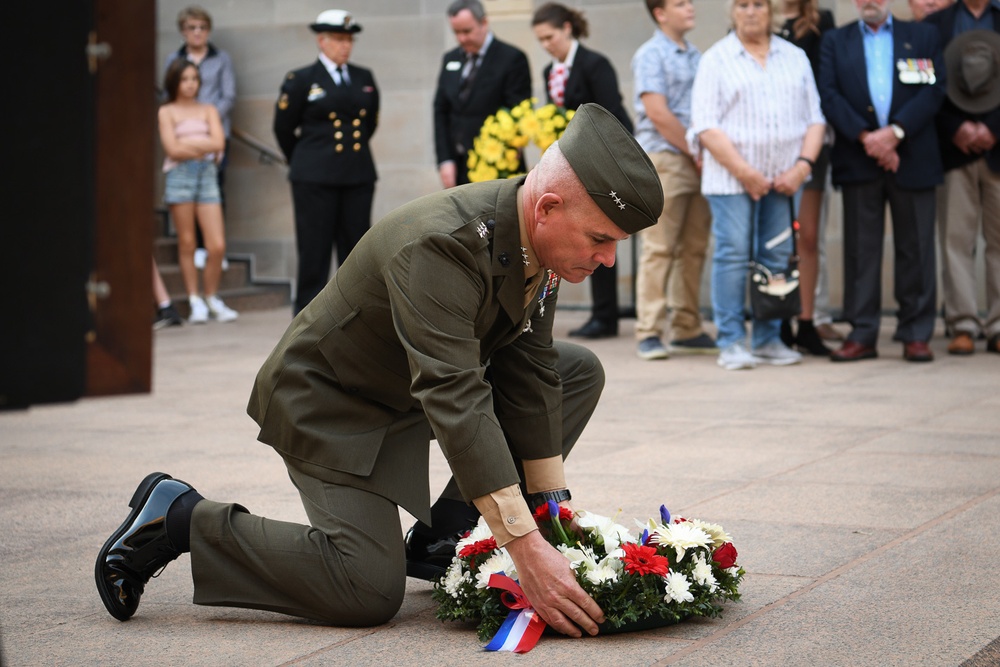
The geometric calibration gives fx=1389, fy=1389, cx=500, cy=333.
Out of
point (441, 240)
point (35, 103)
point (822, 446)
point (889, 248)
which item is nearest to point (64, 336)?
point (35, 103)

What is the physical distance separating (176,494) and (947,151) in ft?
20.7

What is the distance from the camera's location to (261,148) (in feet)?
43.0

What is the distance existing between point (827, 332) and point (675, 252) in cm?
119

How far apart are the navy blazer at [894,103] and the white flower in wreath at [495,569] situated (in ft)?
17.9

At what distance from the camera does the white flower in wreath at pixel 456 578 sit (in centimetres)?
322

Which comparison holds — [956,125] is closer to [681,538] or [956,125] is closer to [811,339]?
[811,339]

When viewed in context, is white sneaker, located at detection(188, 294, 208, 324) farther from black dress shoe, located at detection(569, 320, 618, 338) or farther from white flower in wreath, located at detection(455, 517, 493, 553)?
white flower in wreath, located at detection(455, 517, 493, 553)

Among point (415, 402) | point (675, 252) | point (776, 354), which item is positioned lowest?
point (776, 354)

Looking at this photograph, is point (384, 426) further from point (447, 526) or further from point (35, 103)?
point (35, 103)

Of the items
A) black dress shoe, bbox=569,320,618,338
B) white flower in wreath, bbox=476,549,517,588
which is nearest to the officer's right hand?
white flower in wreath, bbox=476,549,517,588

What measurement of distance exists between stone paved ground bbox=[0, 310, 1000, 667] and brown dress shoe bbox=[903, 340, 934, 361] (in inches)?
4.1

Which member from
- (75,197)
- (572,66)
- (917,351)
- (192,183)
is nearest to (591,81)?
(572,66)

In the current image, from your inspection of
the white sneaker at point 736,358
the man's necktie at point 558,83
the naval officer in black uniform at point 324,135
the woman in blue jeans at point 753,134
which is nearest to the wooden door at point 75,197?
the woman in blue jeans at point 753,134

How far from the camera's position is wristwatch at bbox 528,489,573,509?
3.50 m
